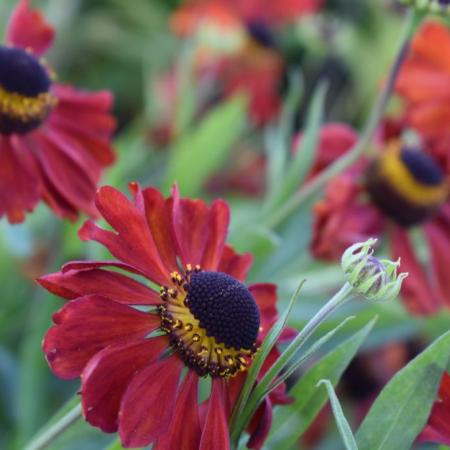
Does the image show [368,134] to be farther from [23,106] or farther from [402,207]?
[23,106]

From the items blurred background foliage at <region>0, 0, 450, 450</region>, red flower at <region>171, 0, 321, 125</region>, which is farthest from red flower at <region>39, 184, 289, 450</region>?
red flower at <region>171, 0, 321, 125</region>

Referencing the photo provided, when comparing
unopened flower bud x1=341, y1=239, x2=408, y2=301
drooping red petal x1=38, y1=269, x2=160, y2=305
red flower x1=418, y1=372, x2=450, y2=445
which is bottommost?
red flower x1=418, y1=372, x2=450, y2=445

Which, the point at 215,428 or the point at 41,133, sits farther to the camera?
the point at 41,133

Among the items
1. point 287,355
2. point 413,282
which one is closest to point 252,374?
point 287,355

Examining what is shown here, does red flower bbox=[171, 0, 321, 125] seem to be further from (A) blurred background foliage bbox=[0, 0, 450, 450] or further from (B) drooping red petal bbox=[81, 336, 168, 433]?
(B) drooping red petal bbox=[81, 336, 168, 433]

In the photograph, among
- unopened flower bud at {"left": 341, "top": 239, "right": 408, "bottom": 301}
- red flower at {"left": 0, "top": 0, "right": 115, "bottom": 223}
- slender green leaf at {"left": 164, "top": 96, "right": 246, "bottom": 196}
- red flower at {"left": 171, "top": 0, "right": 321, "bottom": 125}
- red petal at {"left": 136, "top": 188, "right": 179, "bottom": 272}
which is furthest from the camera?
red flower at {"left": 171, "top": 0, "right": 321, "bottom": 125}

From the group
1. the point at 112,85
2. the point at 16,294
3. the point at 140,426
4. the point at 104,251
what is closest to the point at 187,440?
the point at 140,426

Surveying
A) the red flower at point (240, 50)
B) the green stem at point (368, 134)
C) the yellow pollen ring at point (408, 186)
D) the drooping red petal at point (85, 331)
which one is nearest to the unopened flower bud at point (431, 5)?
the green stem at point (368, 134)

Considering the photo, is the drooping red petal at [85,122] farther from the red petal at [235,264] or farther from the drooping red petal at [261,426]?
the drooping red petal at [261,426]
